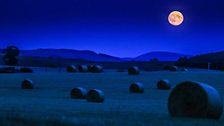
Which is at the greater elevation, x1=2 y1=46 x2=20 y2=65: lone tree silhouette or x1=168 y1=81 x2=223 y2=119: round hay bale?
x1=2 y1=46 x2=20 y2=65: lone tree silhouette

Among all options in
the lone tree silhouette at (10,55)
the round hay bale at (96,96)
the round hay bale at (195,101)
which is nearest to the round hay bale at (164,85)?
the round hay bale at (96,96)

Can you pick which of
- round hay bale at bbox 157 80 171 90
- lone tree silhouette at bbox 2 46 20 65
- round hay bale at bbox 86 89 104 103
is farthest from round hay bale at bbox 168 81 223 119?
lone tree silhouette at bbox 2 46 20 65

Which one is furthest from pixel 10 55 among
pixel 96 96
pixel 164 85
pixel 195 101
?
pixel 195 101

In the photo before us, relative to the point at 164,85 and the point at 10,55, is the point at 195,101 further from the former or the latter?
the point at 10,55

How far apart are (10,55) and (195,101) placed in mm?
111041

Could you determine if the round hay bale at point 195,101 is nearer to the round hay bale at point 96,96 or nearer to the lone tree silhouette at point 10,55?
the round hay bale at point 96,96

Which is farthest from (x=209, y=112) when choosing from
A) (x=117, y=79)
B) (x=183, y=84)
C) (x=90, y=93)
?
(x=117, y=79)

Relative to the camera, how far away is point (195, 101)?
1302cm

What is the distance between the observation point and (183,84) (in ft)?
45.0

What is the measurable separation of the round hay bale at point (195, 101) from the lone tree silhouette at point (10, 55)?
10634 centimetres

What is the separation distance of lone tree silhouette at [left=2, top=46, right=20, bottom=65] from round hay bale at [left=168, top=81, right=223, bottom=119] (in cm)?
10634

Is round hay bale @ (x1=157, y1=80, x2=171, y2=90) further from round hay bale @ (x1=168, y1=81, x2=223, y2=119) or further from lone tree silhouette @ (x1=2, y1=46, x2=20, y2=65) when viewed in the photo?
lone tree silhouette @ (x1=2, y1=46, x2=20, y2=65)

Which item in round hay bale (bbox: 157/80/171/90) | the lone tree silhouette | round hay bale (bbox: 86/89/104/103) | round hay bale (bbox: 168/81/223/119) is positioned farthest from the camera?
the lone tree silhouette

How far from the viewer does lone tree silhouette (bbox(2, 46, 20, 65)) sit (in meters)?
119
